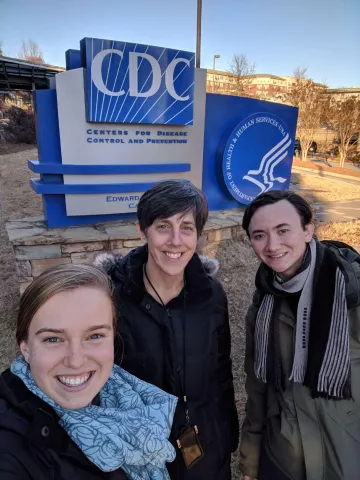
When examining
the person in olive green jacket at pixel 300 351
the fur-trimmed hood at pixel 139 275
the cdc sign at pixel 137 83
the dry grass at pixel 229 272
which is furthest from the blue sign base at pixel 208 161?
the person in olive green jacket at pixel 300 351

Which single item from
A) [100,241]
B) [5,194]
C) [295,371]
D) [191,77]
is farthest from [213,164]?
[5,194]

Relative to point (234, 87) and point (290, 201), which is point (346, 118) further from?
point (290, 201)

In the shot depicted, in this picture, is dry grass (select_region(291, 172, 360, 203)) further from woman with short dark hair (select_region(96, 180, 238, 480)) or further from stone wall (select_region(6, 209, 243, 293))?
woman with short dark hair (select_region(96, 180, 238, 480))

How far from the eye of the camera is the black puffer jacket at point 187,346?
130cm

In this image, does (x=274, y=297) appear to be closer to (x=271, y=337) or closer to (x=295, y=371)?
(x=271, y=337)

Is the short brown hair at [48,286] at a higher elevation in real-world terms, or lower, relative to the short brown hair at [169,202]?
lower

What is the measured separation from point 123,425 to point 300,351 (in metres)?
0.77

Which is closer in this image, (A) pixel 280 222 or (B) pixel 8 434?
(B) pixel 8 434

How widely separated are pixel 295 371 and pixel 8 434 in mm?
1054

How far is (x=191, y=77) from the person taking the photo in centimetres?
384

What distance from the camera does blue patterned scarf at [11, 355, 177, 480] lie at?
0.89 metres

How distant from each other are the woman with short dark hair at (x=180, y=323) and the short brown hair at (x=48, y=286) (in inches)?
14.5

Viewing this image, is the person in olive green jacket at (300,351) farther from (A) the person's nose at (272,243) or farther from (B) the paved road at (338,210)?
(B) the paved road at (338,210)

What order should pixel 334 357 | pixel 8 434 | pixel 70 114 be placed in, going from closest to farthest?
pixel 8 434, pixel 334 357, pixel 70 114
